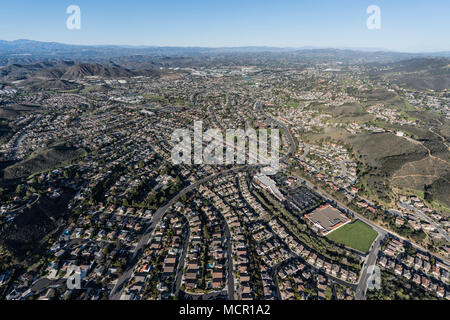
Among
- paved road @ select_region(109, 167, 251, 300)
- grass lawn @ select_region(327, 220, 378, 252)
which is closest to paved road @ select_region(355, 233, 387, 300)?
grass lawn @ select_region(327, 220, 378, 252)

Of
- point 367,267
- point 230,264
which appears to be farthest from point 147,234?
point 367,267

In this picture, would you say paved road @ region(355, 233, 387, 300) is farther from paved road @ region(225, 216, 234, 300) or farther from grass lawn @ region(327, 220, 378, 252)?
paved road @ region(225, 216, 234, 300)

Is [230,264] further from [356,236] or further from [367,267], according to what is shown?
[356,236]

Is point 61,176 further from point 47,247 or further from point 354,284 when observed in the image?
point 354,284

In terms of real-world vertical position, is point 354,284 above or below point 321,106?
below

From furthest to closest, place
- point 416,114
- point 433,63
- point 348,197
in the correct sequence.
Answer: point 433,63
point 416,114
point 348,197
